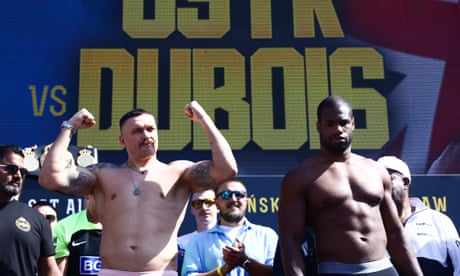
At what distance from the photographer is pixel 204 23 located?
517 centimetres

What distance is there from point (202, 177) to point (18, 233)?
2.82 feet

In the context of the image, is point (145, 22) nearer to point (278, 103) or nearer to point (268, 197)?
point (278, 103)

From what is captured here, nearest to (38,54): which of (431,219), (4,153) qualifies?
(4,153)

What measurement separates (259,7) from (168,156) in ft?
5.58

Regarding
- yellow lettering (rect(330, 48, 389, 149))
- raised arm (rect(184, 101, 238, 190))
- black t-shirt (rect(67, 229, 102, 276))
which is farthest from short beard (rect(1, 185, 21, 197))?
yellow lettering (rect(330, 48, 389, 149))

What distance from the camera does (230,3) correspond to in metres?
5.28

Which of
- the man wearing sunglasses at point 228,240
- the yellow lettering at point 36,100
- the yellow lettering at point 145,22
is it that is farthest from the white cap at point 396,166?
the yellow lettering at point 36,100

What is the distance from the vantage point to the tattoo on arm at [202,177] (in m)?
2.41

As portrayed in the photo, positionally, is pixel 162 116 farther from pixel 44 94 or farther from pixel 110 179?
pixel 110 179

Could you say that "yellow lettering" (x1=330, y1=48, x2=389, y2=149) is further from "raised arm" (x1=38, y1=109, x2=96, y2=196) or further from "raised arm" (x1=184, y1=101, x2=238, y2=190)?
"raised arm" (x1=38, y1=109, x2=96, y2=196)

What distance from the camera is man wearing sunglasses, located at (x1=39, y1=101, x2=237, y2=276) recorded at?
7.36 feet

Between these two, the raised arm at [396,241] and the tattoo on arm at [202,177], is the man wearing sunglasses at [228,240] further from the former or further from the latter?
the raised arm at [396,241]

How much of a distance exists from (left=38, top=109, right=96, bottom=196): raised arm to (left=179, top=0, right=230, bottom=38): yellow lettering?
2842mm

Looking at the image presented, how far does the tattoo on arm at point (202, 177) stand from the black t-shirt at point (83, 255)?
105 centimetres
